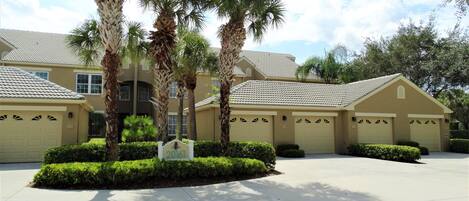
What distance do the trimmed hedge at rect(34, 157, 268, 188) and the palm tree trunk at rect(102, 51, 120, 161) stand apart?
1.08 metres

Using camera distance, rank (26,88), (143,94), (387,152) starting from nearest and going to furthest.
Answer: (26,88) < (387,152) < (143,94)

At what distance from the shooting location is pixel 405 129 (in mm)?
24141

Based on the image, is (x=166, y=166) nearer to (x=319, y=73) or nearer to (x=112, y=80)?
(x=112, y=80)

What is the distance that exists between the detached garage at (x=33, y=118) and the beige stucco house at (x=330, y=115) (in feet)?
23.6

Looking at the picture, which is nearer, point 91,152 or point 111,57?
point 111,57

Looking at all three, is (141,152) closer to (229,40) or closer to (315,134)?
(229,40)

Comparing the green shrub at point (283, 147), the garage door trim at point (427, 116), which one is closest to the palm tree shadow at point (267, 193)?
the green shrub at point (283, 147)

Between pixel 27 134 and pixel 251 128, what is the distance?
434 inches

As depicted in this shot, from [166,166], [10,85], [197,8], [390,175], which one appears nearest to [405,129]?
[390,175]

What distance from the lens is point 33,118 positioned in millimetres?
17562

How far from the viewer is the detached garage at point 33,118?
17094 millimetres

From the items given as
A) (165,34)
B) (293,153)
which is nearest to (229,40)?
(165,34)

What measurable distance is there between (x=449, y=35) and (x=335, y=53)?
9.45 metres

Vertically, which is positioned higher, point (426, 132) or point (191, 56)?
point (191, 56)
